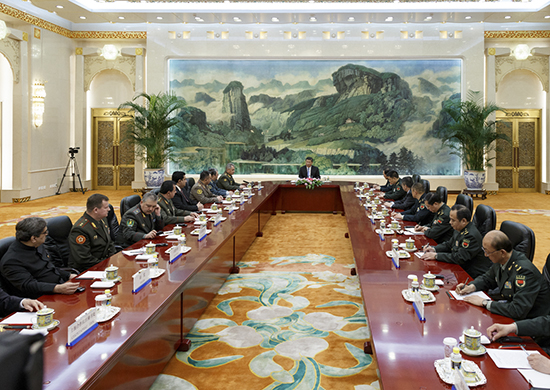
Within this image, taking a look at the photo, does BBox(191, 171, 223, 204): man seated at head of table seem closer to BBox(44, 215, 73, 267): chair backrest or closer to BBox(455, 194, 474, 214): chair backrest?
BBox(44, 215, 73, 267): chair backrest

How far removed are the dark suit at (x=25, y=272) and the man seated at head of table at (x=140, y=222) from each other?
1.33 metres

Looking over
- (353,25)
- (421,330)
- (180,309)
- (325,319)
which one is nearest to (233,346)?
(180,309)

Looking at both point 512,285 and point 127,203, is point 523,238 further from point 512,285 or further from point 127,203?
point 127,203

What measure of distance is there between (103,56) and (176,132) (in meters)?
2.86

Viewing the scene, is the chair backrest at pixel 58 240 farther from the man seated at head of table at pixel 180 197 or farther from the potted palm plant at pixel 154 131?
the potted palm plant at pixel 154 131

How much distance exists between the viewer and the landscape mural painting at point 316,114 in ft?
40.8

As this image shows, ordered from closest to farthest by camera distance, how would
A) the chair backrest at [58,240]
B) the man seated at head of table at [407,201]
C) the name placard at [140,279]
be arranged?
the name placard at [140,279], the chair backrest at [58,240], the man seated at head of table at [407,201]

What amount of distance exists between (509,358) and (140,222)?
361 centimetres

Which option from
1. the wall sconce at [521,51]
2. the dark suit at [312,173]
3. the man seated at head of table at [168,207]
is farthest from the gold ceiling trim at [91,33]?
the wall sconce at [521,51]

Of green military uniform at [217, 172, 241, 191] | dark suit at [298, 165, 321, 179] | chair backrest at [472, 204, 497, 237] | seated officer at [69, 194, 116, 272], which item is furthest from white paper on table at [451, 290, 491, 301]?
dark suit at [298, 165, 321, 179]

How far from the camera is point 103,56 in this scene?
12.5 meters

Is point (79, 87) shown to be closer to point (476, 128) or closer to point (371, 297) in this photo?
point (476, 128)

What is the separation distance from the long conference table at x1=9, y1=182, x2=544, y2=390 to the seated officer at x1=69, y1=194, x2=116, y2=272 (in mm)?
334

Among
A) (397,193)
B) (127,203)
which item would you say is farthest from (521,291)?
(397,193)
